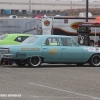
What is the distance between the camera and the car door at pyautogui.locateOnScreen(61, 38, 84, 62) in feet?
63.9

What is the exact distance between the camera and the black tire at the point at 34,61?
62.2 feet

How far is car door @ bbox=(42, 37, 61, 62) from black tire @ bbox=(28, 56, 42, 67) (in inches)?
11.4

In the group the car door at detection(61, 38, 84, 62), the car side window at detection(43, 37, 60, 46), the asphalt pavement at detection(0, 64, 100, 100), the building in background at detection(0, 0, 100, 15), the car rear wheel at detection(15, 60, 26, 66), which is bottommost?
the asphalt pavement at detection(0, 64, 100, 100)

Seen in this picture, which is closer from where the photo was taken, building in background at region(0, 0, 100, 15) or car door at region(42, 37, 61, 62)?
car door at region(42, 37, 61, 62)

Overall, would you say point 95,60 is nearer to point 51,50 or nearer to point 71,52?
point 71,52

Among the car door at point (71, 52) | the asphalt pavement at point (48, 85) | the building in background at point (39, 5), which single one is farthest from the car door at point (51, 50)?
the building in background at point (39, 5)

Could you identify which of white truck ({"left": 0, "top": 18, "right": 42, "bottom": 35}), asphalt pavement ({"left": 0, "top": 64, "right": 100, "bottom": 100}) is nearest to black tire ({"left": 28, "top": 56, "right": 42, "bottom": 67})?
asphalt pavement ({"left": 0, "top": 64, "right": 100, "bottom": 100})

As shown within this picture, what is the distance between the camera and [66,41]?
64.7 feet

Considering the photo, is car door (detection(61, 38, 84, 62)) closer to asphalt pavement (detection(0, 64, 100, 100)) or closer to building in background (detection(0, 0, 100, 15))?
asphalt pavement (detection(0, 64, 100, 100))

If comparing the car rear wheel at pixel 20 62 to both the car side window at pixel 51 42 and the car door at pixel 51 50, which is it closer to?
the car door at pixel 51 50

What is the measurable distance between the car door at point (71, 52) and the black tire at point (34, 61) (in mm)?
1087

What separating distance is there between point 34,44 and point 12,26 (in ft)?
85.2

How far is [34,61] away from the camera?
19125 millimetres

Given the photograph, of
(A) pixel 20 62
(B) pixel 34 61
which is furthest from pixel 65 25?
(B) pixel 34 61
